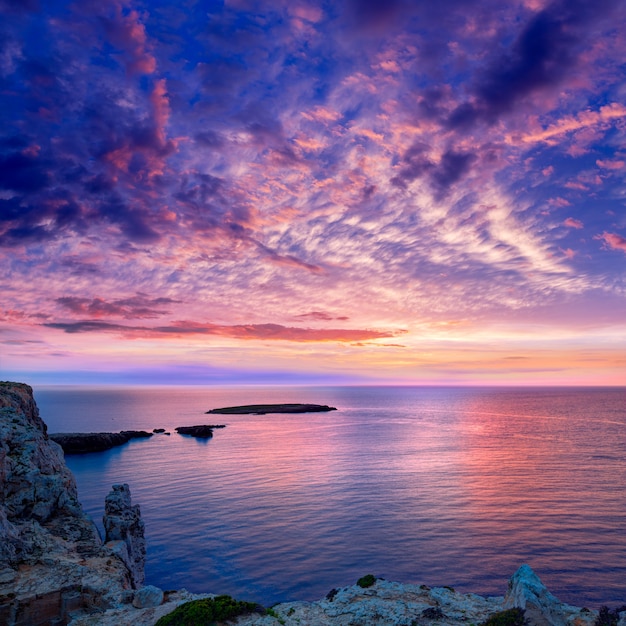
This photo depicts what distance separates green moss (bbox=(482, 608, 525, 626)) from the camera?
1562 centimetres

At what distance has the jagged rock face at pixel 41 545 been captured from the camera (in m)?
19.6

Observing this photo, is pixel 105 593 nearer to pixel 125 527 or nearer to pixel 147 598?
pixel 147 598

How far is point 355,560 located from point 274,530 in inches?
430

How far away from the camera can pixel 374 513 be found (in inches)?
1984

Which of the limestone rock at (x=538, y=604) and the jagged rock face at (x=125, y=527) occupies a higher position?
the limestone rock at (x=538, y=604)

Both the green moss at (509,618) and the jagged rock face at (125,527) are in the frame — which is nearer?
the green moss at (509,618)

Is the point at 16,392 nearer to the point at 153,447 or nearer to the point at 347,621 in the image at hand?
the point at 347,621

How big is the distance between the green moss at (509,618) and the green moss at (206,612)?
31.6 feet

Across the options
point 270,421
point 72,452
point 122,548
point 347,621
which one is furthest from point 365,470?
point 270,421

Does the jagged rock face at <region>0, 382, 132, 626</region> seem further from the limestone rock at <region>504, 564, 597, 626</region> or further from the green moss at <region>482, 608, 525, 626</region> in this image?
the limestone rock at <region>504, 564, 597, 626</region>

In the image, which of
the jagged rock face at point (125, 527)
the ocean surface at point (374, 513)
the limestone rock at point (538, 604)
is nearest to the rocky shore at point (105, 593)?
the limestone rock at point (538, 604)

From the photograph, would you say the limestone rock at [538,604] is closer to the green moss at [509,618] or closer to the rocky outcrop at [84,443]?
the green moss at [509,618]

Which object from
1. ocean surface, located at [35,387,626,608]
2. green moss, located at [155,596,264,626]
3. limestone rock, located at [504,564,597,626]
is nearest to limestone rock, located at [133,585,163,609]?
green moss, located at [155,596,264,626]

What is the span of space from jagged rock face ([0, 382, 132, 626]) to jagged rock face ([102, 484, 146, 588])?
2.53 meters
